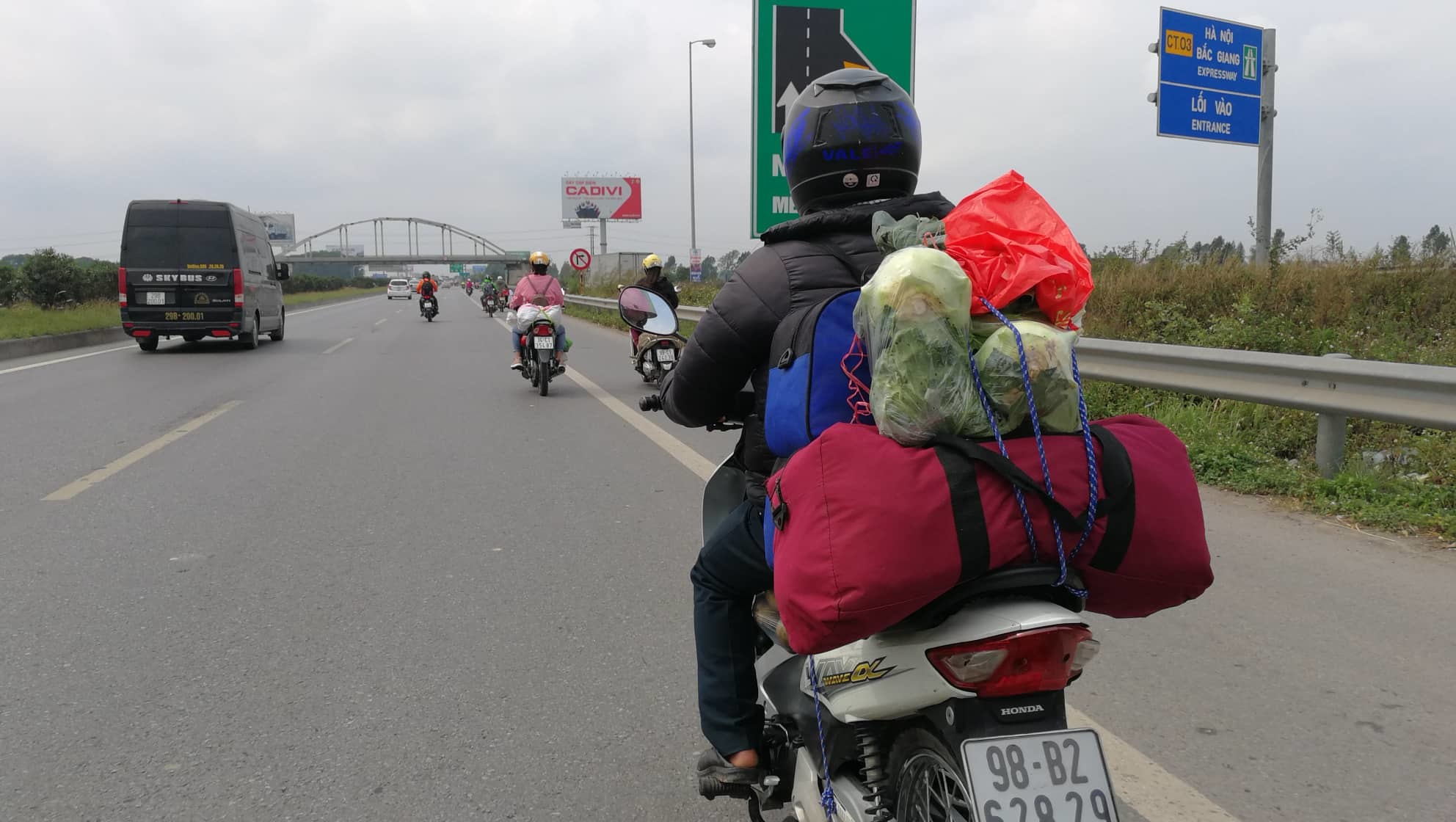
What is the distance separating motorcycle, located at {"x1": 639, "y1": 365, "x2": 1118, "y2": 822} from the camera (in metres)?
1.71

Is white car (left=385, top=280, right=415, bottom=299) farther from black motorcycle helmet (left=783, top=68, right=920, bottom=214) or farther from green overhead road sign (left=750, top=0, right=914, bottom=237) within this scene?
black motorcycle helmet (left=783, top=68, right=920, bottom=214)

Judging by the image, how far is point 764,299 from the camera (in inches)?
89.9

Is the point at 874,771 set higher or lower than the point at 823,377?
lower

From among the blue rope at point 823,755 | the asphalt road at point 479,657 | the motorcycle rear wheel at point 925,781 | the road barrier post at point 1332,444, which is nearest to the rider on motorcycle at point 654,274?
the asphalt road at point 479,657

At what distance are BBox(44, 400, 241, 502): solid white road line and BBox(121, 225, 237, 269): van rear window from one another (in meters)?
8.85

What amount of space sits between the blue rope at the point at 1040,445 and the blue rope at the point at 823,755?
643mm

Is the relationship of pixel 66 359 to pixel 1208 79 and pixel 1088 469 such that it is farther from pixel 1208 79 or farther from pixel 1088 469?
pixel 1088 469

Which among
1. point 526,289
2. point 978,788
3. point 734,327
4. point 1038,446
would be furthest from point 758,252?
point 526,289

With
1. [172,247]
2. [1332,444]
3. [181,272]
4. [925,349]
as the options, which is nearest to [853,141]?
[925,349]

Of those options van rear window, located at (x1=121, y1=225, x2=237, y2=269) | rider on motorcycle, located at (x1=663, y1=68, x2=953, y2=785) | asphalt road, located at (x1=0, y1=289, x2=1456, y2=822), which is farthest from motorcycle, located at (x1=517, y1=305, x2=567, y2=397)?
rider on motorcycle, located at (x1=663, y1=68, x2=953, y2=785)

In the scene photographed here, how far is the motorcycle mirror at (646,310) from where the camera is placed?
2898 mm

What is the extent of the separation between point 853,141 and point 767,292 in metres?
0.40

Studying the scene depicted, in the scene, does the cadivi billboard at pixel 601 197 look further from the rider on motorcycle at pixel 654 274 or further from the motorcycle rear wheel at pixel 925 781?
the motorcycle rear wheel at pixel 925 781

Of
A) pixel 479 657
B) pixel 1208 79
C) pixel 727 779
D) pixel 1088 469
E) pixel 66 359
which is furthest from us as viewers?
pixel 66 359
